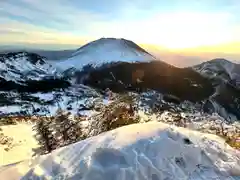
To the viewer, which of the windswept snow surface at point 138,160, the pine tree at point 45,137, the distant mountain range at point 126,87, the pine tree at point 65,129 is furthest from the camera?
the distant mountain range at point 126,87

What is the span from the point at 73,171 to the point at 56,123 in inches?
650

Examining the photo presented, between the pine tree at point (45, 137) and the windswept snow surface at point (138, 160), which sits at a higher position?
the windswept snow surface at point (138, 160)

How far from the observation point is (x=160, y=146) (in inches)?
310

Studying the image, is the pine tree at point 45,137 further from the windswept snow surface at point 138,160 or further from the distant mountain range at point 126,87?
the distant mountain range at point 126,87

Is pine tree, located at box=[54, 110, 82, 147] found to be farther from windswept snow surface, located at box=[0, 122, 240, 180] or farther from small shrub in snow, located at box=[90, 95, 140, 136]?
windswept snow surface, located at box=[0, 122, 240, 180]

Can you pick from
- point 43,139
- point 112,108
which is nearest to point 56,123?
point 43,139

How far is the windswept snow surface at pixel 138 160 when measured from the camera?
709 cm

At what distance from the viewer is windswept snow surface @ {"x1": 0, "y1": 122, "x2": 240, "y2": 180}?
7.09 meters

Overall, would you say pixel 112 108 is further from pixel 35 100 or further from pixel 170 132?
pixel 35 100

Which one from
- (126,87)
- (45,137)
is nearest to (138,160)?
(45,137)

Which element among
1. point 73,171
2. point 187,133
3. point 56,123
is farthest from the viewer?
point 56,123

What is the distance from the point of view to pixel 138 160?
7.39m

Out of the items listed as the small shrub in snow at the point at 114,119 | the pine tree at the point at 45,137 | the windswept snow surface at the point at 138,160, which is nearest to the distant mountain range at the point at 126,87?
the pine tree at the point at 45,137

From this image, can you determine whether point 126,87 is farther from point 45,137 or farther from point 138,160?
point 138,160
